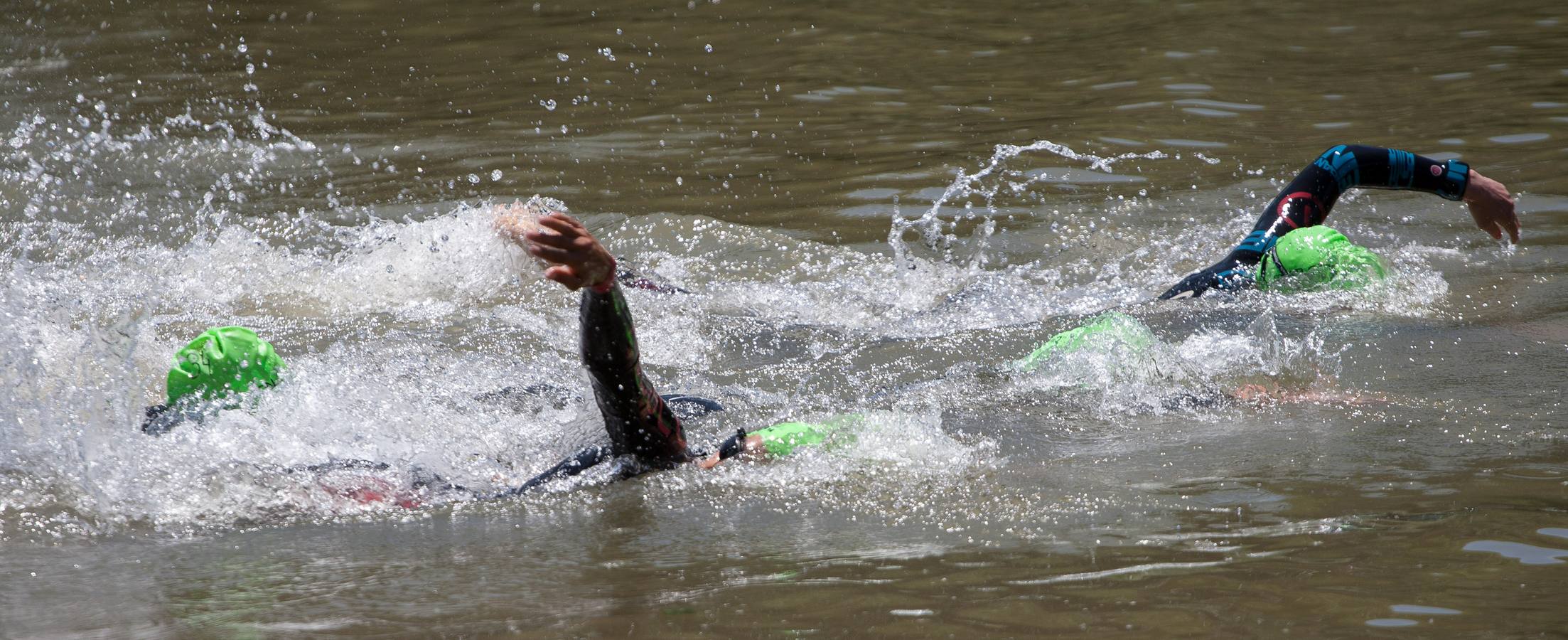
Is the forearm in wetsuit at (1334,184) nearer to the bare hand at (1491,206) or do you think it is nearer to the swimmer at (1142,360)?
the bare hand at (1491,206)

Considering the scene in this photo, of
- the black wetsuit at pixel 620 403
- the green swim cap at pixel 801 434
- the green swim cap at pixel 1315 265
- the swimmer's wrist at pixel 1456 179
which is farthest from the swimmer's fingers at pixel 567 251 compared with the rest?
the swimmer's wrist at pixel 1456 179

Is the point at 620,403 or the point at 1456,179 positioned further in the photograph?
the point at 1456,179

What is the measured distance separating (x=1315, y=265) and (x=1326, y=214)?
532 millimetres

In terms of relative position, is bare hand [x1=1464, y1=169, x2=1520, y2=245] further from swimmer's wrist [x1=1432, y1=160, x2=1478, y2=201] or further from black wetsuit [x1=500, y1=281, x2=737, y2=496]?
black wetsuit [x1=500, y1=281, x2=737, y2=496]

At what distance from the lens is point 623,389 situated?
369 centimetres

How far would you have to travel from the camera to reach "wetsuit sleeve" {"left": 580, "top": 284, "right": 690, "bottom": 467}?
3486 millimetres

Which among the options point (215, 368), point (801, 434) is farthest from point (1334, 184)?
point (215, 368)

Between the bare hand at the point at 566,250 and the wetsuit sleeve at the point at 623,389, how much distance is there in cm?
13

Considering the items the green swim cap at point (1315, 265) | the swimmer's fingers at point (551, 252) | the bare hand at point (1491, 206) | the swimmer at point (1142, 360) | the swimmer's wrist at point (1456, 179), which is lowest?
the swimmer at point (1142, 360)

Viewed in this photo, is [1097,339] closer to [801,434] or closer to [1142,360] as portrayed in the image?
[1142,360]

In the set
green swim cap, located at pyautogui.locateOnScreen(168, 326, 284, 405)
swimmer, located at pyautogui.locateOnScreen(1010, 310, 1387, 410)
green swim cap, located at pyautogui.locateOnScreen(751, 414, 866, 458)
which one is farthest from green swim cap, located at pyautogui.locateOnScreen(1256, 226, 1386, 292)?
green swim cap, located at pyautogui.locateOnScreen(168, 326, 284, 405)

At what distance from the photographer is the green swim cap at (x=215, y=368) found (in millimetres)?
4387

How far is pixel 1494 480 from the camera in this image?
11.8 ft

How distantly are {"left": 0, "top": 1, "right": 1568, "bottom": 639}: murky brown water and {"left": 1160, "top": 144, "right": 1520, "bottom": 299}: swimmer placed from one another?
6.5 inches
